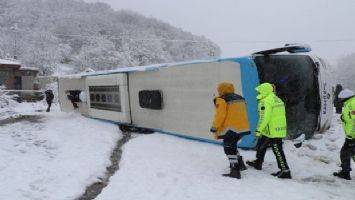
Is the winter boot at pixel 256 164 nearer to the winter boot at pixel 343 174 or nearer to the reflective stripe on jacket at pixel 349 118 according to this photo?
the winter boot at pixel 343 174

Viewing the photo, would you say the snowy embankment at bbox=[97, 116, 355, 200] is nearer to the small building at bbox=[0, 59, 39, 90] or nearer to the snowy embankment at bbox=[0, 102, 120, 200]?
the snowy embankment at bbox=[0, 102, 120, 200]

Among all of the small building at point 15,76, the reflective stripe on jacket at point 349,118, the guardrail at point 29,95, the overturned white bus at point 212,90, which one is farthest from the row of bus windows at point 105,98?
the small building at point 15,76

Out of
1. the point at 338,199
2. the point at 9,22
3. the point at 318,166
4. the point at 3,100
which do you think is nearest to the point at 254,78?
the point at 318,166

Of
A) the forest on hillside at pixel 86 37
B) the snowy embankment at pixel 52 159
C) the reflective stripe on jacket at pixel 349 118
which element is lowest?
the snowy embankment at pixel 52 159

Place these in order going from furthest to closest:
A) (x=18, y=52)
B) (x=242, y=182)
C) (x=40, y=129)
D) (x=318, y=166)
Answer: (x=18, y=52), (x=40, y=129), (x=318, y=166), (x=242, y=182)

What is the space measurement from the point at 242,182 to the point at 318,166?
1964 millimetres

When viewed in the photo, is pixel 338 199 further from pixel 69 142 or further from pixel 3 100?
pixel 3 100

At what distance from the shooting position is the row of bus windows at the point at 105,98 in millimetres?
13731

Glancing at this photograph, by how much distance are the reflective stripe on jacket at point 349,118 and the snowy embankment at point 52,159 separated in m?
4.71

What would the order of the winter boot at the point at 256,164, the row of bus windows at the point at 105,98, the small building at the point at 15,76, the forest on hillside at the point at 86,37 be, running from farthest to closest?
1. the forest on hillside at the point at 86,37
2. the small building at the point at 15,76
3. the row of bus windows at the point at 105,98
4. the winter boot at the point at 256,164

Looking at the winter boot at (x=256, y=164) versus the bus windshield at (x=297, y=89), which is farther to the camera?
the bus windshield at (x=297, y=89)

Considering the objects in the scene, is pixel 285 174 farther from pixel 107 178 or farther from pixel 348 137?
pixel 107 178

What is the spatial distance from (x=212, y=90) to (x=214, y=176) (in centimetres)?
310

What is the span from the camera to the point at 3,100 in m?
24.4
